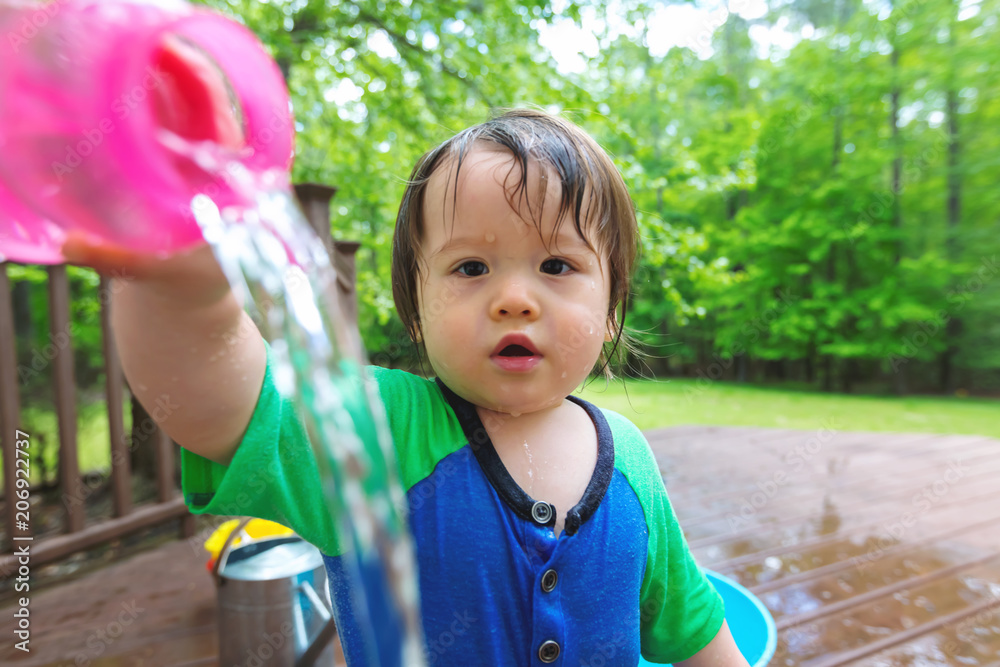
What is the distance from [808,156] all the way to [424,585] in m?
12.8

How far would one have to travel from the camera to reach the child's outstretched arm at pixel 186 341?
0.53 m

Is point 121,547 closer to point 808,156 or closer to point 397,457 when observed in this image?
point 397,457

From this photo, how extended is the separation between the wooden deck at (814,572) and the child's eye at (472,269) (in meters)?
1.58

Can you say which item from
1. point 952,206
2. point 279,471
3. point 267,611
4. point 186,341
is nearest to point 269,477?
point 279,471

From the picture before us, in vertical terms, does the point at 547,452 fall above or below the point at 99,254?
below

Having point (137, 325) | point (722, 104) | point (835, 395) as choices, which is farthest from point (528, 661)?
point (722, 104)

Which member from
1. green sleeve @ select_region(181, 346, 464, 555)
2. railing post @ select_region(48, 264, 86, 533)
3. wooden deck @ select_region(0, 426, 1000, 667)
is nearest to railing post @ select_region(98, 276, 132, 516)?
railing post @ select_region(48, 264, 86, 533)

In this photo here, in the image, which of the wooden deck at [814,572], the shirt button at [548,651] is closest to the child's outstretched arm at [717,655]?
the shirt button at [548,651]

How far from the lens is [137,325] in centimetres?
59

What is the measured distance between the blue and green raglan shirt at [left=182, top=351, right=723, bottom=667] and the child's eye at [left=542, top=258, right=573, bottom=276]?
0.83 feet

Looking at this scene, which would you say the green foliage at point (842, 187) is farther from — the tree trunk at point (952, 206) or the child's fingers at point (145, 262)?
the child's fingers at point (145, 262)

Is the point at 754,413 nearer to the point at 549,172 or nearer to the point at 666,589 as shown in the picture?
the point at 666,589

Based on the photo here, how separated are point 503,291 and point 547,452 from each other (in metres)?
0.28

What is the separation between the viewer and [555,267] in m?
0.88
